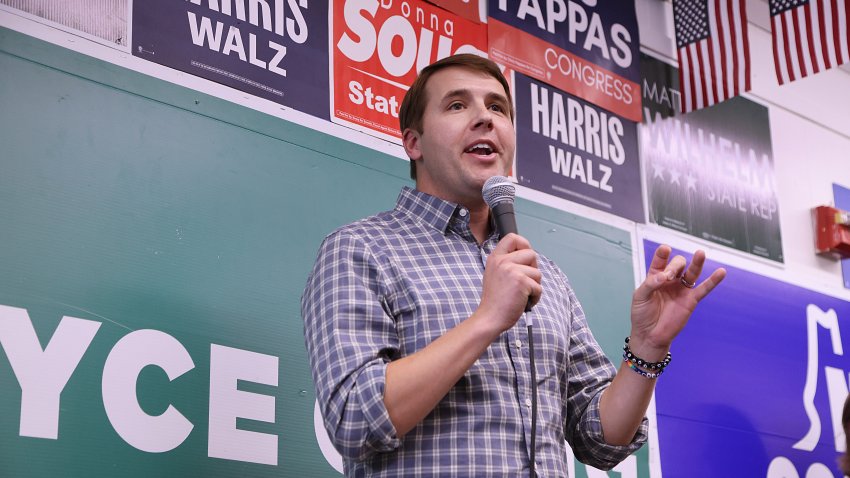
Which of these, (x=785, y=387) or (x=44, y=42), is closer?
(x=44, y=42)

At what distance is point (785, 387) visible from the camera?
3795 mm

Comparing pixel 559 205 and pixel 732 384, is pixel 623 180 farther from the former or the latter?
pixel 732 384

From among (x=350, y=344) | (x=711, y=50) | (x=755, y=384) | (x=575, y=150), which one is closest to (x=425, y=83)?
(x=350, y=344)

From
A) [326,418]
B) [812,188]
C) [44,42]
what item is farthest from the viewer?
[812,188]

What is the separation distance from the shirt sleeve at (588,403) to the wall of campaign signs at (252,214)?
0.71 meters

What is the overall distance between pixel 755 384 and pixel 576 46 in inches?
53.5

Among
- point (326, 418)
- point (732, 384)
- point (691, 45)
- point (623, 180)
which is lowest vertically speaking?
point (326, 418)

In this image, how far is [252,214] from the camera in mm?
2420

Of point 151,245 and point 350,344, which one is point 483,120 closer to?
point 350,344

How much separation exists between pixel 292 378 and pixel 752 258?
7.11 ft

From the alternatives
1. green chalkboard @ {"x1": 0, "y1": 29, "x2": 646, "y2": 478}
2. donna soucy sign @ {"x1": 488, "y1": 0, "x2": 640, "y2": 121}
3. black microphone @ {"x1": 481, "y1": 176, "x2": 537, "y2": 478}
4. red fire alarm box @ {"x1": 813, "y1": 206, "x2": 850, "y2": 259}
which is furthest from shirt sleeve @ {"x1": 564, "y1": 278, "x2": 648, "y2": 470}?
red fire alarm box @ {"x1": 813, "y1": 206, "x2": 850, "y2": 259}

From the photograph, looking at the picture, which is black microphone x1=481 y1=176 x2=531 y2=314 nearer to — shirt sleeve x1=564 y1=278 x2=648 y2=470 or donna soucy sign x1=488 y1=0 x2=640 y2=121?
shirt sleeve x1=564 y1=278 x2=648 y2=470

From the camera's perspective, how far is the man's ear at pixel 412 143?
80.1 inches

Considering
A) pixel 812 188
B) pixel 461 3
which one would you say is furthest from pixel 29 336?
pixel 812 188
